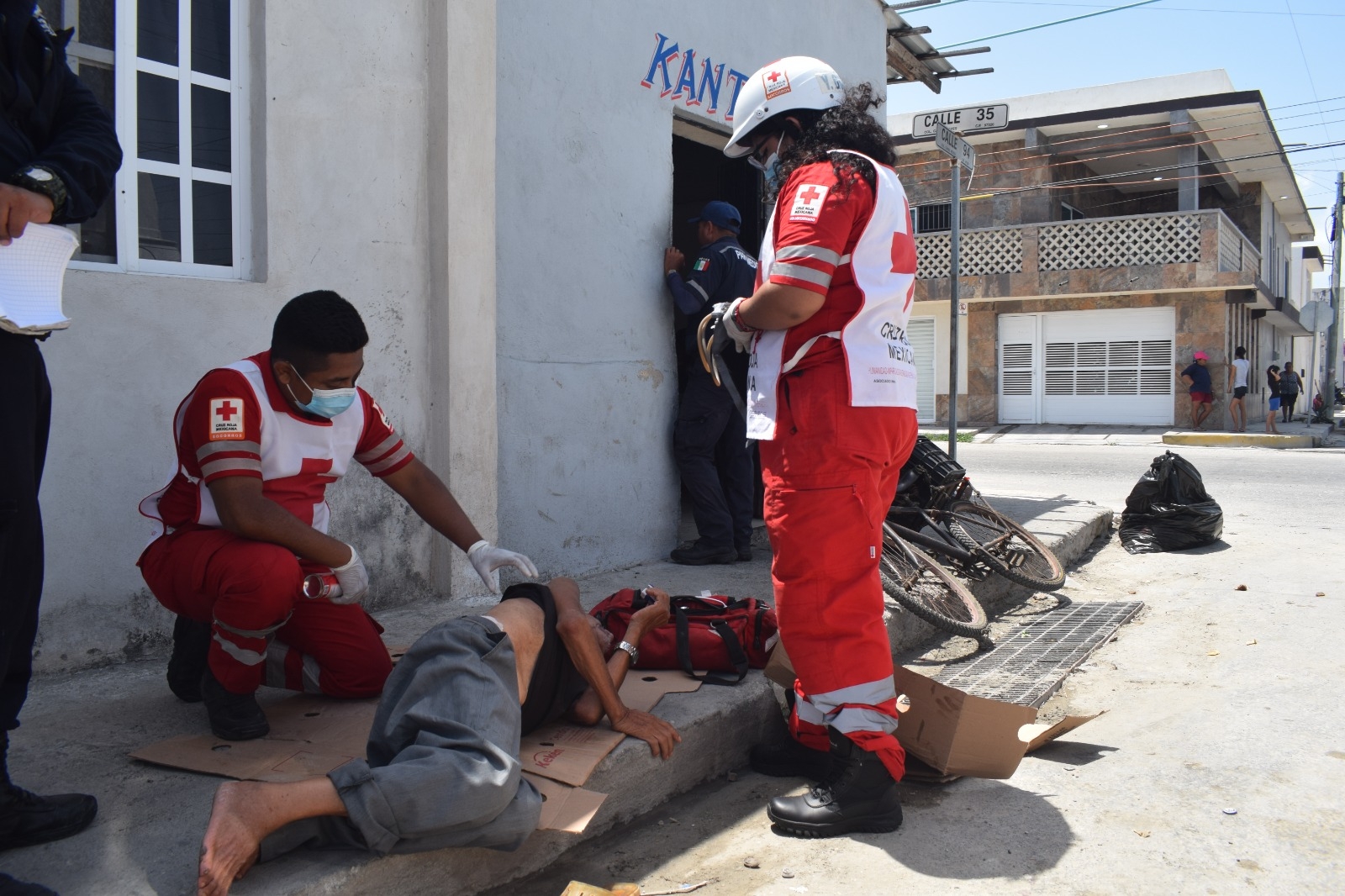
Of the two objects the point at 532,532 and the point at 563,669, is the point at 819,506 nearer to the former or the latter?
the point at 563,669

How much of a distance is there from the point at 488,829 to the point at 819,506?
112cm

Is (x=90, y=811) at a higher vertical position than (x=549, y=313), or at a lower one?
lower

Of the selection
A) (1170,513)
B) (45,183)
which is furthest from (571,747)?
(1170,513)

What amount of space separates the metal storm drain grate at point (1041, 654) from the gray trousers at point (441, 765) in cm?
213

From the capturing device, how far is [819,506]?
104 inches

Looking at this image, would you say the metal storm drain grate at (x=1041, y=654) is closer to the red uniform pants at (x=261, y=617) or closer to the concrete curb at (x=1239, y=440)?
the red uniform pants at (x=261, y=617)

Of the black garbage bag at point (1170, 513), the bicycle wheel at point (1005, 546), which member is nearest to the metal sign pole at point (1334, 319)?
the black garbage bag at point (1170, 513)

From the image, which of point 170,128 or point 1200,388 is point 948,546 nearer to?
point 170,128

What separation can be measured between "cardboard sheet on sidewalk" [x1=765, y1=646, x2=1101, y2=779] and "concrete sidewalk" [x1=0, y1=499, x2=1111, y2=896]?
543 millimetres

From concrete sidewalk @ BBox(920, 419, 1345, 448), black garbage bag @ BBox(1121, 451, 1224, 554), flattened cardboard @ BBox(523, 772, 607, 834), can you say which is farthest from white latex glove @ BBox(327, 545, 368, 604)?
concrete sidewalk @ BBox(920, 419, 1345, 448)

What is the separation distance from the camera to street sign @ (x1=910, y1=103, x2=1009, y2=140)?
22.0 feet

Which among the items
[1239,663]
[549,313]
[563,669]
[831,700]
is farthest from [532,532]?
[1239,663]

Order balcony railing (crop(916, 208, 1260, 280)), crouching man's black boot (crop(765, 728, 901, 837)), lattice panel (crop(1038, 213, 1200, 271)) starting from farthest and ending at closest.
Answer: lattice panel (crop(1038, 213, 1200, 271)) < balcony railing (crop(916, 208, 1260, 280)) < crouching man's black boot (crop(765, 728, 901, 837))

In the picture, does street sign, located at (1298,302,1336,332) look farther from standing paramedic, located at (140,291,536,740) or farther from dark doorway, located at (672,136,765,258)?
standing paramedic, located at (140,291,536,740)
